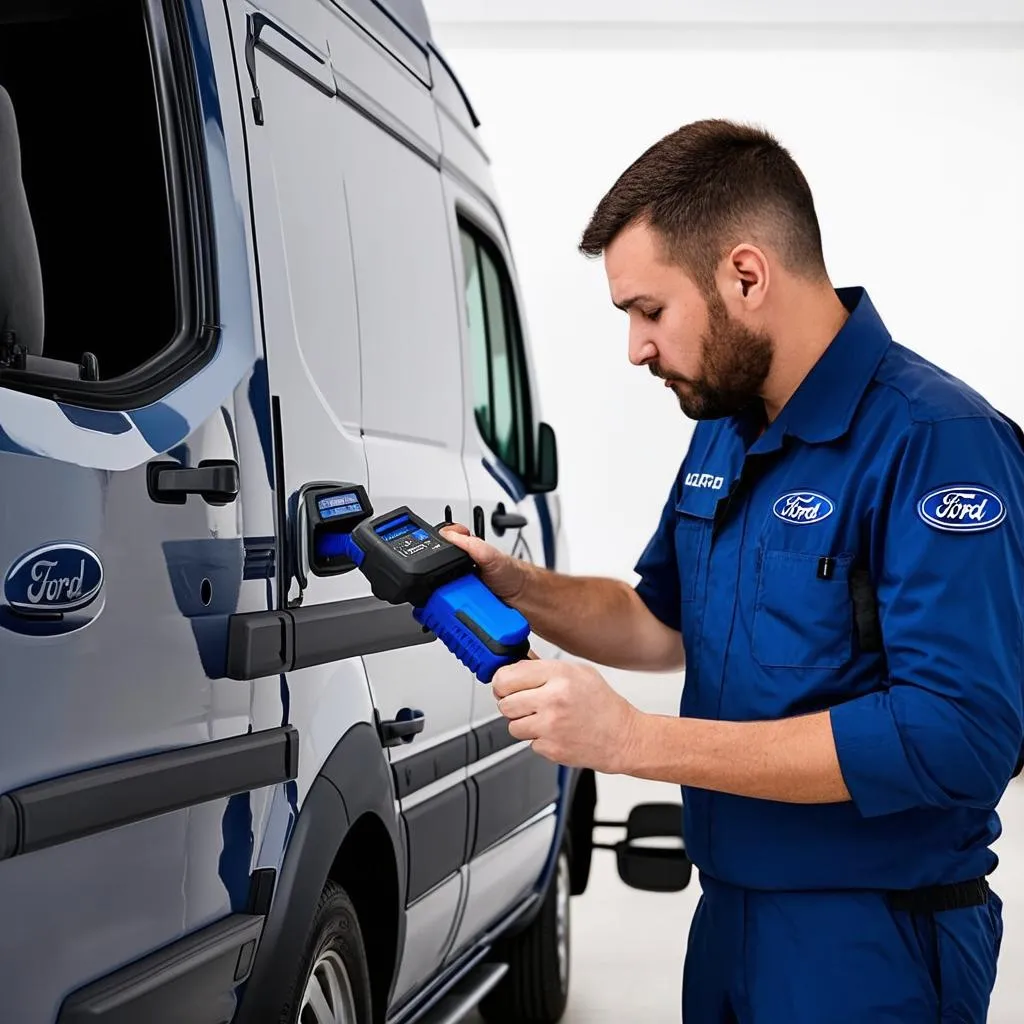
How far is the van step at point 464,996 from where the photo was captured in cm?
323

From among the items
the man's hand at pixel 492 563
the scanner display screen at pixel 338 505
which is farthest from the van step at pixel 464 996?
the scanner display screen at pixel 338 505

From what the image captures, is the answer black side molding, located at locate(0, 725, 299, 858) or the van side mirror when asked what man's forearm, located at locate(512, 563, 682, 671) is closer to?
black side molding, located at locate(0, 725, 299, 858)

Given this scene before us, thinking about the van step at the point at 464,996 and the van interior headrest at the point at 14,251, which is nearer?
the van interior headrest at the point at 14,251

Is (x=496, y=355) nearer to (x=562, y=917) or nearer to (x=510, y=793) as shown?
(x=510, y=793)

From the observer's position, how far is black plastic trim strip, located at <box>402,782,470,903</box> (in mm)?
2838

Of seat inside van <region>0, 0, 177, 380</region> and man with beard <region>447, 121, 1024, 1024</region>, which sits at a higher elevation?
seat inside van <region>0, 0, 177, 380</region>

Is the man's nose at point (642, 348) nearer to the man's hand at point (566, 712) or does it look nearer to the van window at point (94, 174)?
the man's hand at point (566, 712)

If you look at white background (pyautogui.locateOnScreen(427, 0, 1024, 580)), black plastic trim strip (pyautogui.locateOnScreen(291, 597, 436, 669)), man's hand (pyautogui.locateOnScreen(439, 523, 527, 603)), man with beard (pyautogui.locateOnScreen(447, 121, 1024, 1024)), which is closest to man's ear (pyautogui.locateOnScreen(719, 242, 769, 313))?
man with beard (pyautogui.locateOnScreen(447, 121, 1024, 1024))

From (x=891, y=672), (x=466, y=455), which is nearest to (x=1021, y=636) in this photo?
(x=891, y=672)

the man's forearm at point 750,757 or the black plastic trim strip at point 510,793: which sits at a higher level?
the man's forearm at point 750,757

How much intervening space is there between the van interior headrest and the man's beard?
0.94m

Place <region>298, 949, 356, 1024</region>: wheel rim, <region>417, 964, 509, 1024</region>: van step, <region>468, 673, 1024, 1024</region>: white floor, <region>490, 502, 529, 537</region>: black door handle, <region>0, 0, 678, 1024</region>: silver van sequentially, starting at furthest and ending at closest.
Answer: <region>468, 673, 1024, 1024</region>: white floor, <region>490, 502, 529, 537</region>: black door handle, <region>417, 964, 509, 1024</region>: van step, <region>298, 949, 356, 1024</region>: wheel rim, <region>0, 0, 678, 1024</region>: silver van

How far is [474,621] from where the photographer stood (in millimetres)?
1967

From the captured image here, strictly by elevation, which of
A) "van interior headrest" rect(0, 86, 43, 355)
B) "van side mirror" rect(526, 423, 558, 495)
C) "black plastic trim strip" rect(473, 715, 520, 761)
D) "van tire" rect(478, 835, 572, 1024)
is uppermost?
"van interior headrest" rect(0, 86, 43, 355)
